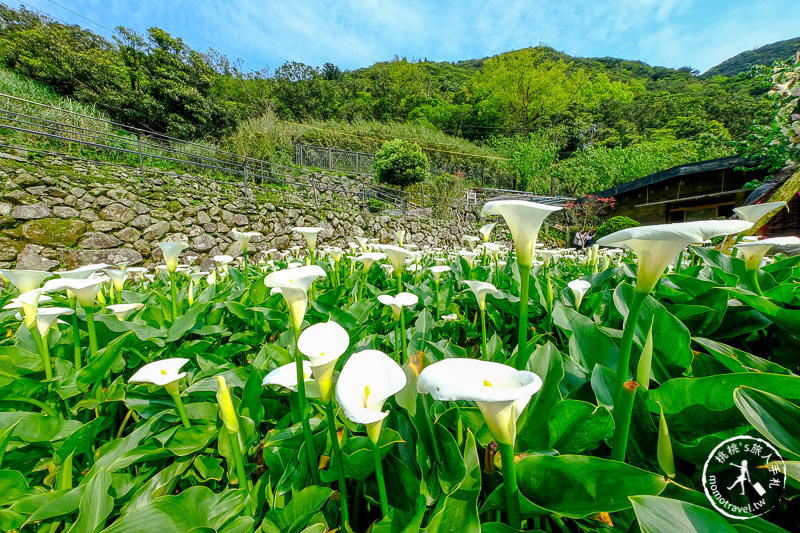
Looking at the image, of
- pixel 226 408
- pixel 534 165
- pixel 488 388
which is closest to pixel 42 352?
pixel 226 408

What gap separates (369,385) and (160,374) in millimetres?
424

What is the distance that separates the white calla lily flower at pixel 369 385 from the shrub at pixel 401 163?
13343mm

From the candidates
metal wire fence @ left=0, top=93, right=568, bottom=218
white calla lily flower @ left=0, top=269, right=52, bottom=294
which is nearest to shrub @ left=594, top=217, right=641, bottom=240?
metal wire fence @ left=0, top=93, right=568, bottom=218

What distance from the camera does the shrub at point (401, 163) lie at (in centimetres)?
1317

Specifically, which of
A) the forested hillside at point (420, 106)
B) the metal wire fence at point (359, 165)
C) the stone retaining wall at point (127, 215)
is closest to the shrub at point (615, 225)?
the forested hillside at point (420, 106)

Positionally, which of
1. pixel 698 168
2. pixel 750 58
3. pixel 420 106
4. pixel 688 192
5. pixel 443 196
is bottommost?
pixel 688 192

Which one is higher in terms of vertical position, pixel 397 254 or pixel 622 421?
pixel 397 254

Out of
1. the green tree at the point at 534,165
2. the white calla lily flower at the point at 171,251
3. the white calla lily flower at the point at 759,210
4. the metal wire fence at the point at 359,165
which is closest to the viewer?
the white calla lily flower at the point at 759,210

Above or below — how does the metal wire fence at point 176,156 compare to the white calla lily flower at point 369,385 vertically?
Answer: above

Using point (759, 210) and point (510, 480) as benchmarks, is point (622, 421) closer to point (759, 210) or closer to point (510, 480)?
point (510, 480)

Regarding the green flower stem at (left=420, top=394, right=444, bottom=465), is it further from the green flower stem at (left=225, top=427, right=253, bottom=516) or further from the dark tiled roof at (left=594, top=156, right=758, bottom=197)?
the dark tiled roof at (left=594, top=156, right=758, bottom=197)

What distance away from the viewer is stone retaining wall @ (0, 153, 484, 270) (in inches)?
191

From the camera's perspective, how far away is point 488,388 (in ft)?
1.24

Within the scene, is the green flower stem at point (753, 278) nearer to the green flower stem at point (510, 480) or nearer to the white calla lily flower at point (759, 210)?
Answer: the white calla lily flower at point (759, 210)
